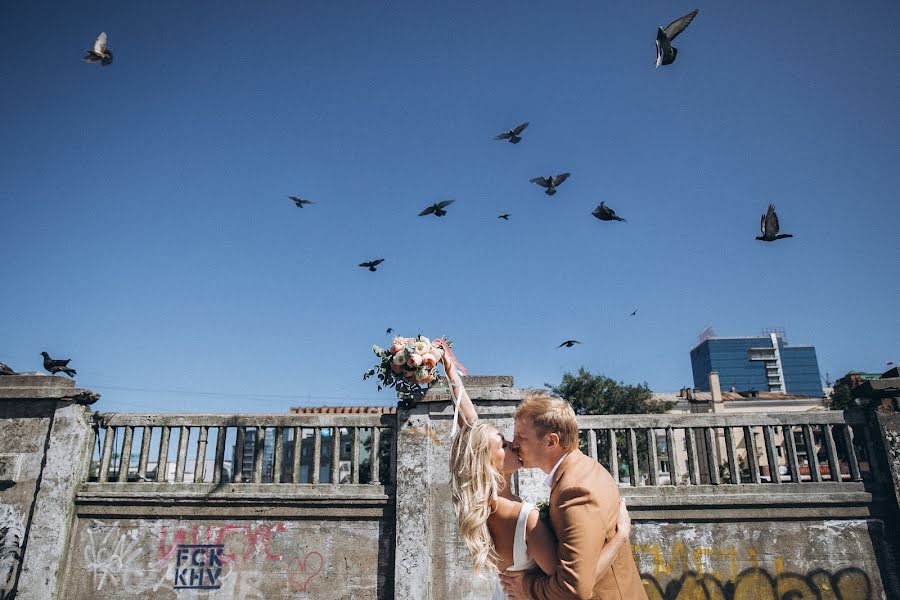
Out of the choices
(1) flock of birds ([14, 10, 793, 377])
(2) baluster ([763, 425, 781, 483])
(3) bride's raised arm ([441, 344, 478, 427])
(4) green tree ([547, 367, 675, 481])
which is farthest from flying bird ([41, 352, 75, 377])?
(4) green tree ([547, 367, 675, 481])

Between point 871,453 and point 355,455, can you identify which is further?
point 355,455

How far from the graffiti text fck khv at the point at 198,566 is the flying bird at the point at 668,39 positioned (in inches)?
305

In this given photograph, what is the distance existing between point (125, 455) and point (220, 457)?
52.8 inches

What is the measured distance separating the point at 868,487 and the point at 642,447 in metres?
23.9

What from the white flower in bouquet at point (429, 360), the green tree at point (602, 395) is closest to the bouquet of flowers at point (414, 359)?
the white flower in bouquet at point (429, 360)

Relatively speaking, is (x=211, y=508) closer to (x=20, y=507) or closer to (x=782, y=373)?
(x=20, y=507)

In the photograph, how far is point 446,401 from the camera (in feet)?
25.3

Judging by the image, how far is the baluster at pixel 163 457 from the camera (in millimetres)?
7508

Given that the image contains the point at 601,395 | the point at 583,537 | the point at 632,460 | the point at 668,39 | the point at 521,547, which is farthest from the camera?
the point at 601,395

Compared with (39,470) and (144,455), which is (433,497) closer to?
(144,455)

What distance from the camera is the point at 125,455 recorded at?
7.77 meters

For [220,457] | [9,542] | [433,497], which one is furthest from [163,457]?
[433,497]

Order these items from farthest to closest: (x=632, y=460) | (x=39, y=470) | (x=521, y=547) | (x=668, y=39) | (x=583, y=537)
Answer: (x=39, y=470)
(x=632, y=460)
(x=668, y=39)
(x=521, y=547)
(x=583, y=537)

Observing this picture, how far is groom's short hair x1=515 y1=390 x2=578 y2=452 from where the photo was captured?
2795 mm
